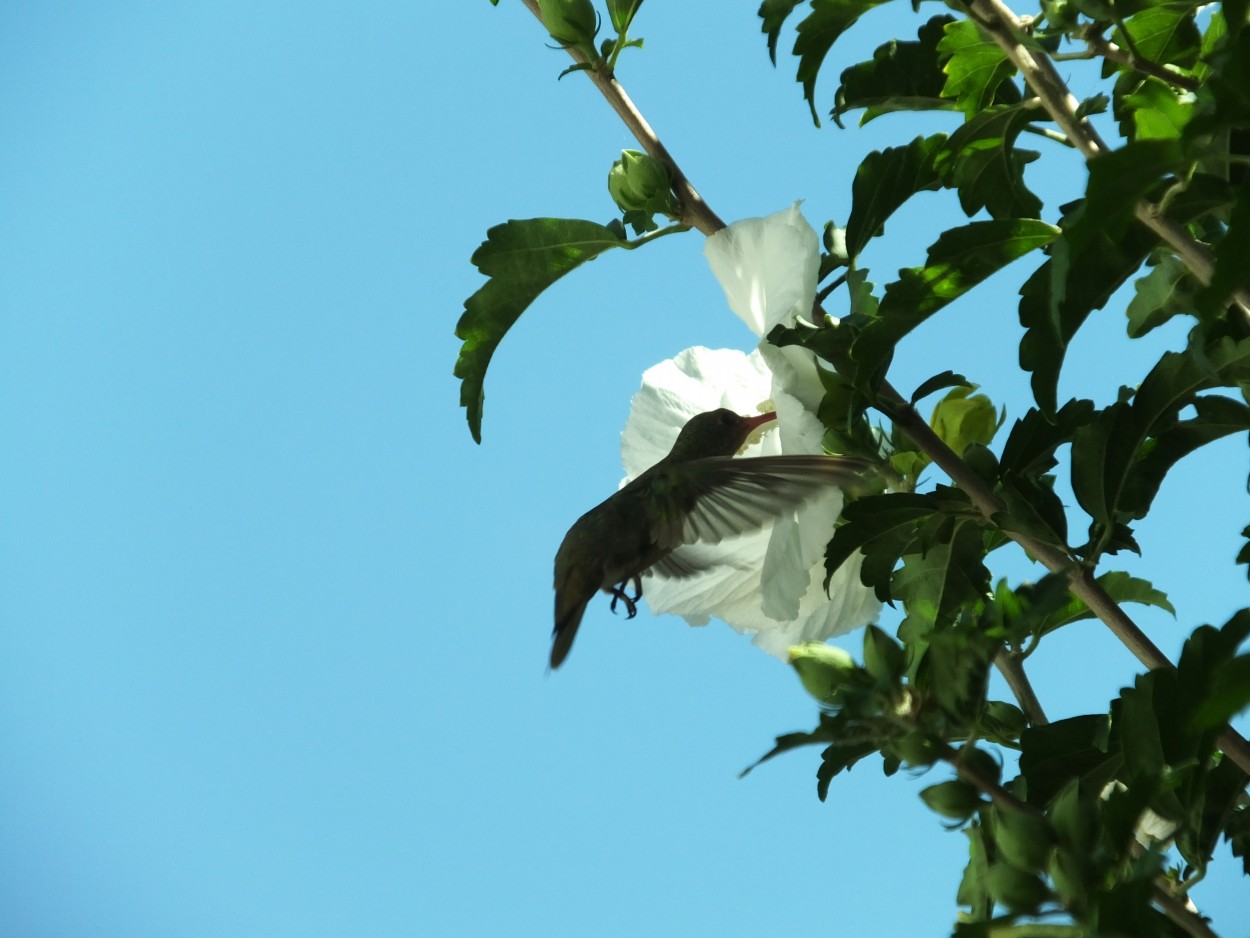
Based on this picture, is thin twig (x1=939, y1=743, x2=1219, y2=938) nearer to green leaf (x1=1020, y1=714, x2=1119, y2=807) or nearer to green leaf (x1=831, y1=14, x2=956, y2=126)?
green leaf (x1=1020, y1=714, x2=1119, y2=807)

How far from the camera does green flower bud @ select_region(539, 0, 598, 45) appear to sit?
1301 millimetres

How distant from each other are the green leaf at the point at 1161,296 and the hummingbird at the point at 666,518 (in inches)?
15.4

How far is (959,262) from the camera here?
115 centimetres

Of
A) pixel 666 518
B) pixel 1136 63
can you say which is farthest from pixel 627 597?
pixel 1136 63

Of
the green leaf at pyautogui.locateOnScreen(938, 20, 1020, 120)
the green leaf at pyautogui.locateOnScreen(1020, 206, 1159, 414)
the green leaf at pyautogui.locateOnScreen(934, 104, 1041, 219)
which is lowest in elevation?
the green leaf at pyautogui.locateOnScreen(1020, 206, 1159, 414)

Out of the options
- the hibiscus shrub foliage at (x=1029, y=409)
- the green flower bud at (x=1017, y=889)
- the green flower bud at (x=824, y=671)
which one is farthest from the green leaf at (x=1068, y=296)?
the green flower bud at (x=1017, y=889)

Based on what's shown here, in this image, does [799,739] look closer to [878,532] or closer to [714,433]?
[878,532]

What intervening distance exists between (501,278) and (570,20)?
266mm

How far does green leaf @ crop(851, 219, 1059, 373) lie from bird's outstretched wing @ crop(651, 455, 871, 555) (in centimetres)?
14

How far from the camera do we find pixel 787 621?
1305mm

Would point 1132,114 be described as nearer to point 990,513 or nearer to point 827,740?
point 990,513

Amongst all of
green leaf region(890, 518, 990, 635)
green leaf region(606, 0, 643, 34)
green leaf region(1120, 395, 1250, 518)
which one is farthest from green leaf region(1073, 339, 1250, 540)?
green leaf region(606, 0, 643, 34)

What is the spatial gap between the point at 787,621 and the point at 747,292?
0.33 meters

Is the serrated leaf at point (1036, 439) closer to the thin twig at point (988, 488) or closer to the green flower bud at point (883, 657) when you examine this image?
the thin twig at point (988, 488)
